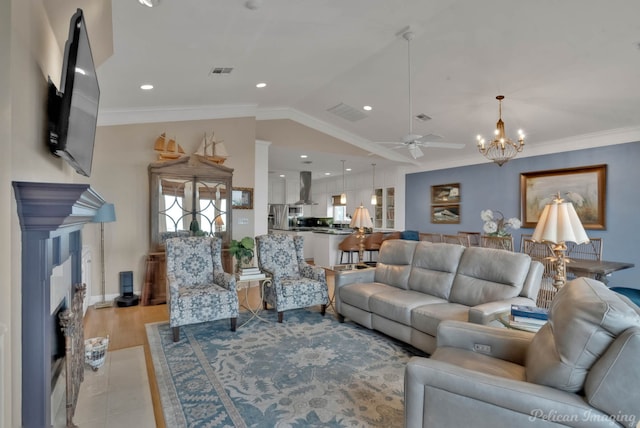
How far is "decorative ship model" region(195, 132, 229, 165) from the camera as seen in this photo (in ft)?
16.8

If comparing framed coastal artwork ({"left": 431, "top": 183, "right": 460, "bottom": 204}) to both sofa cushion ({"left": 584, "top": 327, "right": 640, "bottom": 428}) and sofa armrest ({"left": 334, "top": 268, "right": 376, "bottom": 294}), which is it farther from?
sofa cushion ({"left": 584, "top": 327, "right": 640, "bottom": 428})

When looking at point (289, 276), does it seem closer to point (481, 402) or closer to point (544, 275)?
point (544, 275)

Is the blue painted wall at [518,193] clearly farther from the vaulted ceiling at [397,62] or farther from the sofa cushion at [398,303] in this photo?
the sofa cushion at [398,303]

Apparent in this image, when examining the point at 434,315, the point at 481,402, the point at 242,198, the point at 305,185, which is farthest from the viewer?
the point at 305,185

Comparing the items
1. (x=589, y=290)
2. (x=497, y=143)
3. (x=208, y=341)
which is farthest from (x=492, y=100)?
(x=208, y=341)

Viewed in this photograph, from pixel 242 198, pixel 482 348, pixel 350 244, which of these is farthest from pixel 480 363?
pixel 350 244

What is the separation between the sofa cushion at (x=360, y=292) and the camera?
3506mm

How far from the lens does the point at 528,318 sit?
6.84 feet

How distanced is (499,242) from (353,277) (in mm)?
2083

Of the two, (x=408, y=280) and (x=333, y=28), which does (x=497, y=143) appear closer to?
(x=408, y=280)

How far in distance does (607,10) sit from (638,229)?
131 inches

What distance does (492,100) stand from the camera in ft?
15.2

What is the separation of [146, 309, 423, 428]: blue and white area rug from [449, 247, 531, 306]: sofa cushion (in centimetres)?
71

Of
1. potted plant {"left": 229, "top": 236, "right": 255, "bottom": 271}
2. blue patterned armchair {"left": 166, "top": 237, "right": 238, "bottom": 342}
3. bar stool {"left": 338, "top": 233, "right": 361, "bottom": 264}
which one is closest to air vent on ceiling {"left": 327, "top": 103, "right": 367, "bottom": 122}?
bar stool {"left": 338, "top": 233, "right": 361, "bottom": 264}
